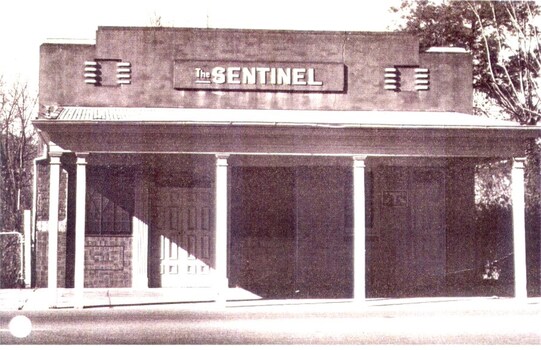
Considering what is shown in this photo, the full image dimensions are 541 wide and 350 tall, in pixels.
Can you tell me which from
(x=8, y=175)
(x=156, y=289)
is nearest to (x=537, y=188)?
(x=156, y=289)

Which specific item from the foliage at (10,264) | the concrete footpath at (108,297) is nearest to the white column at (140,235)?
the concrete footpath at (108,297)

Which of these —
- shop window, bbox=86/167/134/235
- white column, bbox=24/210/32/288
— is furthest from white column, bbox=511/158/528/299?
white column, bbox=24/210/32/288

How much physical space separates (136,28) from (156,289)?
574 centimetres

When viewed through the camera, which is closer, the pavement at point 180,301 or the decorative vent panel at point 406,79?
the pavement at point 180,301

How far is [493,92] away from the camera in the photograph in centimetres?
2875

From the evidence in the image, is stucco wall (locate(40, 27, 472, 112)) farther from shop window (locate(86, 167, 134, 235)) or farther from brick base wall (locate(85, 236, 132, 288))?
brick base wall (locate(85, 236, 132, 288))

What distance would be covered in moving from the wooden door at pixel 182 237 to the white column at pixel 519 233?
6.99 meters

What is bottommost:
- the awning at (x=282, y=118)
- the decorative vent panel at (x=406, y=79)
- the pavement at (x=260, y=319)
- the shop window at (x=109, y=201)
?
the pavement at (x=260, y=319)

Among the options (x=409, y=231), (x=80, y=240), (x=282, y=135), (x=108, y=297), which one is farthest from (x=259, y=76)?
(x=80, y=240)

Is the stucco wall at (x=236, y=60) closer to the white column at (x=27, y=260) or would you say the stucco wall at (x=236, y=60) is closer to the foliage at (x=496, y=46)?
the white column at (x=27, y=260)

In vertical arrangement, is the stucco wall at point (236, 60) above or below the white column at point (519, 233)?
above

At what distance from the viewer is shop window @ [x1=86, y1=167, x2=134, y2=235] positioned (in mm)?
20562

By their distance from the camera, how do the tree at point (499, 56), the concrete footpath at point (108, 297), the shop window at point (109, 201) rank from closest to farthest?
1. the concrete footpath at point (108, 297)
2. the shop window at point (109, 201)
3. the tree at point (499, 56)

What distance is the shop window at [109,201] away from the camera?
20.6 m
